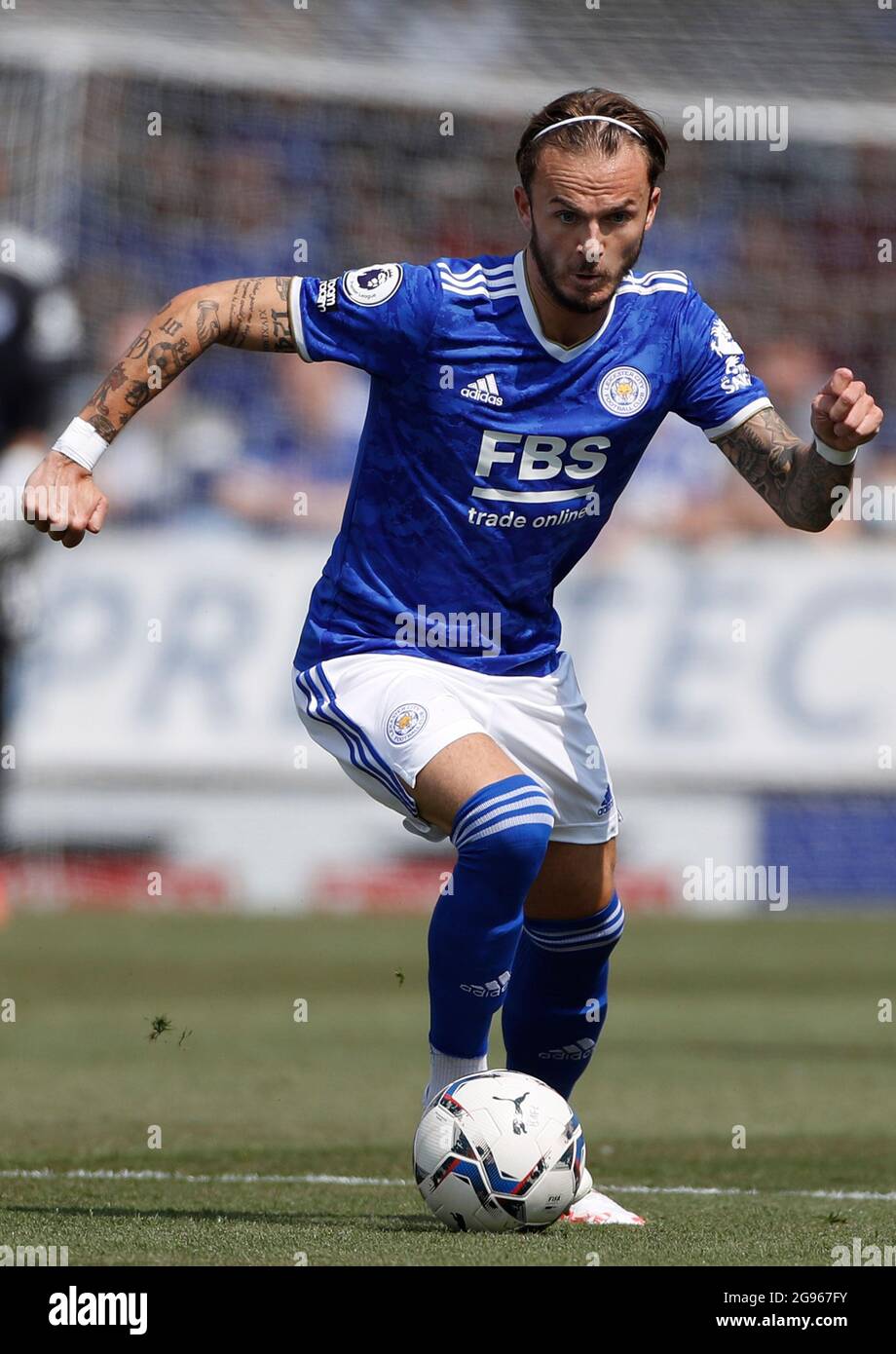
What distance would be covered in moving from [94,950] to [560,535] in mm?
10410

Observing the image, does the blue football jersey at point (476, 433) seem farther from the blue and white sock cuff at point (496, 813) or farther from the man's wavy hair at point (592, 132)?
the blue and white sock cuff at point (496, 813)

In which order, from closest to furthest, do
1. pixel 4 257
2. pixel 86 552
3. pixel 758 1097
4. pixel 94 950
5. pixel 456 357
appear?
pixel 456 357, pixel 758 1097, pixel 94 950, pixel 4 257, pixel 86 552

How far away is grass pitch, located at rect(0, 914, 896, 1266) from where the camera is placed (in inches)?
192

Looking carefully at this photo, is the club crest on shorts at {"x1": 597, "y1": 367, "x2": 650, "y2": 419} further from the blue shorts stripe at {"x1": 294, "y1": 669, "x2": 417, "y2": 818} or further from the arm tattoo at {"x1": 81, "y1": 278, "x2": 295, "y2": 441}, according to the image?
the blue shorts stripe at {"x1": 294, "y1": 669, "x2": 417, "y2": 818}

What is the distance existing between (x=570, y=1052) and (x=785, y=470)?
5.72 feet

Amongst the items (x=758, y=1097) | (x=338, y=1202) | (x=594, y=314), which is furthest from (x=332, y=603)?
(x=758, y=1097)

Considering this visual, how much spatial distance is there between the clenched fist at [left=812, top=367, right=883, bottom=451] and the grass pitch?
189 cm

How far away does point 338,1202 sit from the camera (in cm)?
571

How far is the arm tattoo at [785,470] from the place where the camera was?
5281 millimetres

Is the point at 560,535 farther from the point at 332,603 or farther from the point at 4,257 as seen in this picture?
the point at 4,257

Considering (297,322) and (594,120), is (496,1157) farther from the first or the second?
(594,120)

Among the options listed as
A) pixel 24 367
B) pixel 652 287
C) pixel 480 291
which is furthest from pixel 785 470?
pixel 24 367

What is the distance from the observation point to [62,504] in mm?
4895

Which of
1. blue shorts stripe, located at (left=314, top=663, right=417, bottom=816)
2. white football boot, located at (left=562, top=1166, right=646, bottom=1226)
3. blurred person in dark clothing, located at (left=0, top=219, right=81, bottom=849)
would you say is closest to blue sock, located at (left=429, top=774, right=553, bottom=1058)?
blue shorts stripe, located at (left=314, top=663, right=417, bottom=816)
